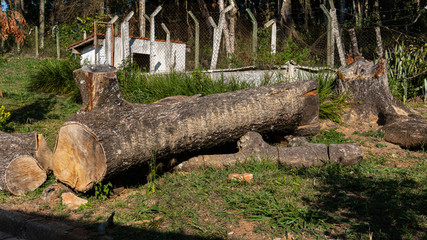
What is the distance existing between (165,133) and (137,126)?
33 cm

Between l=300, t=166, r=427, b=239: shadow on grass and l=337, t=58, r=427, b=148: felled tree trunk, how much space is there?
200cm

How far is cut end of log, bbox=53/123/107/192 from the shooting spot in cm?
361

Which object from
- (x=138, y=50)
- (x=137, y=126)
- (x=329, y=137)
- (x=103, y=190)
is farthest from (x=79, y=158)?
(x=138, y=50)

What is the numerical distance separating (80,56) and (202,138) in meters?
8.61

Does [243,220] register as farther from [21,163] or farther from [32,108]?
[32,108]

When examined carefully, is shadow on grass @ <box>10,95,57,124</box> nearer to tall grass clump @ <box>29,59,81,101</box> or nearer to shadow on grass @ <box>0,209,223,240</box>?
Answer: tall grass clump @ <box>29,59,81,101</box>

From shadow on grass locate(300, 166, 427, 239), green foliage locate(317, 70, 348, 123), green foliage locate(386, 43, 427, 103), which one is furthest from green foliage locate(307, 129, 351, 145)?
green foliage locate(386, 43, 427, 103)

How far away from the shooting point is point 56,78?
10375mm

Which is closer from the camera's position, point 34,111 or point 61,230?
point 61,230

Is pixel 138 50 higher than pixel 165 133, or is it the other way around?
pixel 138 50

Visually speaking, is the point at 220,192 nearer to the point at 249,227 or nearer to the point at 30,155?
the point at 249,227

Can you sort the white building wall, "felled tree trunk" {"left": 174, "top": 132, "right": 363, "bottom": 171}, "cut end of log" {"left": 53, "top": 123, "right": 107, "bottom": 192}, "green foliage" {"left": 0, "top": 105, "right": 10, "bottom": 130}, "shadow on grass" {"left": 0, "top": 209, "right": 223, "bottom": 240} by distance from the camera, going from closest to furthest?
"shadow on grass" {"left": 0, "top": 209, "right": 223, "bottom": 240} < "cut end of log" {"left": 53, "top": 123, "right": 107, "bottom": 192} < "felled tree trunk" {"left": 174, "top": 132, "right": 363, "bottom": 171} < "green foliage" {"left": 0, "top": 105, "right": 10, "bottom": 130} < the white building wall

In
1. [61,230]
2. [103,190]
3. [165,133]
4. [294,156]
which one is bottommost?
[61,230]

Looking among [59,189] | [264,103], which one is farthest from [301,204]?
[59,189]
